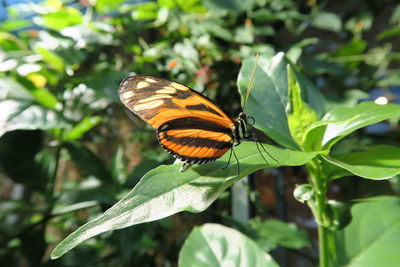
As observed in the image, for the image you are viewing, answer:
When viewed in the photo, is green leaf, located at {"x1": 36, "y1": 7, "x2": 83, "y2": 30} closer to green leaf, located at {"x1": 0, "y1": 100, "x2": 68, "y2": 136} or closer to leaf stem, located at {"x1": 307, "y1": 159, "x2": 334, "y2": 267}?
green leaf, located at {"x1": 0, "y1": 100, "x2": 68, "y2": 136}

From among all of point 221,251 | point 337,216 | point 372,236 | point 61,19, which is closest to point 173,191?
point 337,216

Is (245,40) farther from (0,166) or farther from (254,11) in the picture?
(0,166)

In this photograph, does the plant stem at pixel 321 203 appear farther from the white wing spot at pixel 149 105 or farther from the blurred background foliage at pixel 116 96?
the blurred background foliage at pixel 116 96

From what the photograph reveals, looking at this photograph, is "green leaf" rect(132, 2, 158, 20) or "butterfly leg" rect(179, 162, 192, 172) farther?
"green leaf" rect(132, 2, 158, 20)

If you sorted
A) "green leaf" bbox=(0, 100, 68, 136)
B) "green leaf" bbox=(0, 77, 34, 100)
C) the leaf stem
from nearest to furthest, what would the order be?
the leaf stem → "green leaf" bbox=(0, 100, 68, 136) → "green leaf" bbox=(0, 77, 34, 100)

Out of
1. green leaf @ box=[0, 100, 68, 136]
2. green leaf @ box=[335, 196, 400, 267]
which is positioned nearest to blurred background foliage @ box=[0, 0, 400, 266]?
green leaf @ box=[0, 100, 68, 136]

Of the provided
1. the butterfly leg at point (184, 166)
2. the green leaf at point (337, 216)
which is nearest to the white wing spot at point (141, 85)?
the butterfly leg at point (184, 166)
